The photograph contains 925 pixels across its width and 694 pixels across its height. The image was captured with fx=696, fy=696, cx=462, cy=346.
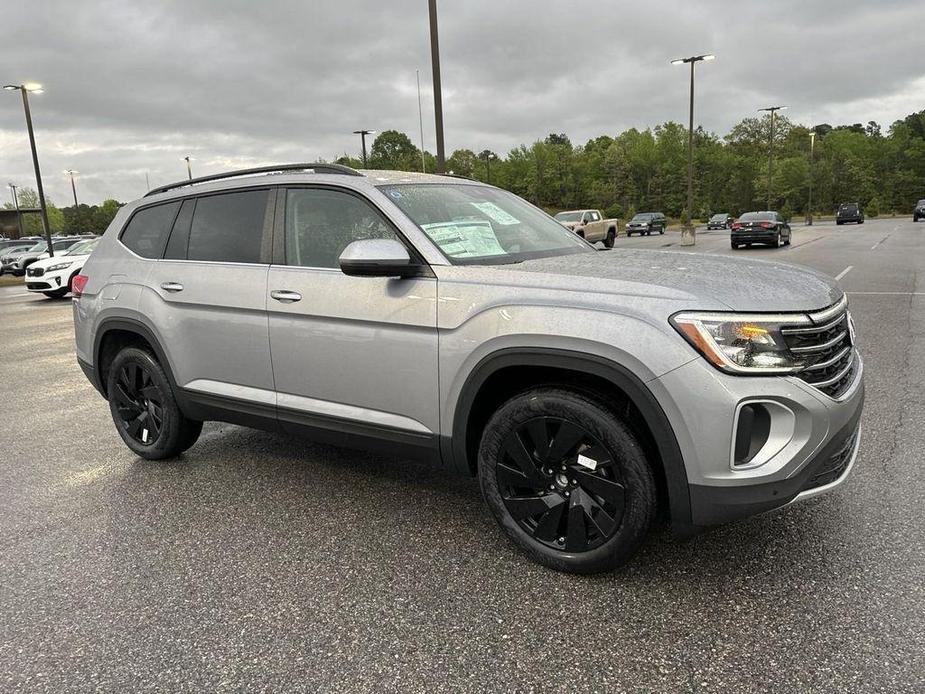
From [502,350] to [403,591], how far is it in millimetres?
1076

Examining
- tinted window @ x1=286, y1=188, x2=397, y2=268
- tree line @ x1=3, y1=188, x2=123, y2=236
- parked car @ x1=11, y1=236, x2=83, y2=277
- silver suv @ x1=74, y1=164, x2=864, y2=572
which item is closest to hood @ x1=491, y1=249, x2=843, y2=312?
silver suv @ x1=74, y1=164, x2=864, y2=572

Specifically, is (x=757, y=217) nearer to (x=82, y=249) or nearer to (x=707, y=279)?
(x=82, y=249)

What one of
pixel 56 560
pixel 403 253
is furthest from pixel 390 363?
pixel 56 560

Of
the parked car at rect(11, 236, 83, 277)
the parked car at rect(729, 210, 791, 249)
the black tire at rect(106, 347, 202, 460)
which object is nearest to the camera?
the black tire at rect(106, 347, 202, 460)

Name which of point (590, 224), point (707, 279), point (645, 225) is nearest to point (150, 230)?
point (707, 279)

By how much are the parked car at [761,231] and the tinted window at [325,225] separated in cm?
2648

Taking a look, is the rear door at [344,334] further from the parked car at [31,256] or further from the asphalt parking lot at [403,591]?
the parked car at [31,256]

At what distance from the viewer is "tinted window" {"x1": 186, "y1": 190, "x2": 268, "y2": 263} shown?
3873 millimetres

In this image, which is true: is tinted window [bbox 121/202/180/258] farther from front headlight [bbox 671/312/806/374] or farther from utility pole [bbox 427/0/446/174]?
utility pole [bbox 427/0/446/174]

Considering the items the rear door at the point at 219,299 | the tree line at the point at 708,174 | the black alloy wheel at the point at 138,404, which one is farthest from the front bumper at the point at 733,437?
the tree line at the point at 708,174

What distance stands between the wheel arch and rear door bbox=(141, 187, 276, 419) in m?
1.21

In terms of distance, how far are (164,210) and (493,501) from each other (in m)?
2.92

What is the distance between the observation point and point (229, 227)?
13.1 feet

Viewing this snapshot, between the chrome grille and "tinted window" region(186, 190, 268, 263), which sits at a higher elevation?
"tinted window" region(186, 190, 268, 263)
